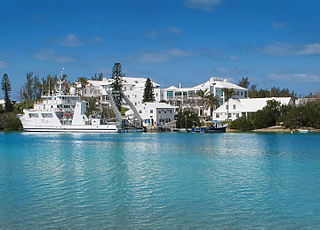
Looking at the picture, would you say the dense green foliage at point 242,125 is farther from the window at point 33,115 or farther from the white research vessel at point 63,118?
the window at point 33,115

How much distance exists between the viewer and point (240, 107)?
243 ft

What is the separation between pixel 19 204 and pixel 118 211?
4.30 meters

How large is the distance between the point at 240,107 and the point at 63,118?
34.4 m

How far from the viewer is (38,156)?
31.0m

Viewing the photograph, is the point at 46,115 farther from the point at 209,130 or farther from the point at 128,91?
the point at 128,91

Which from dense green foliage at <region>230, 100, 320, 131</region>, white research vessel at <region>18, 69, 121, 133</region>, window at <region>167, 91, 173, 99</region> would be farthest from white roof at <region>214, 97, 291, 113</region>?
white research vessel at <region>18, 69, 121, 133</region>

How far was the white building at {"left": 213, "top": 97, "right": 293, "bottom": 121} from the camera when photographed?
72812 mm

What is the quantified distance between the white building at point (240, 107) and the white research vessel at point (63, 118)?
21.3m

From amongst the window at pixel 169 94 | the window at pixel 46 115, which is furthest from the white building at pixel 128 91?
the window at pixel 46 115

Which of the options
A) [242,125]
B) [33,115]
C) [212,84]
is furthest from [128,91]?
[242,125]

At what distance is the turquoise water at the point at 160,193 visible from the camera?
13086 mm

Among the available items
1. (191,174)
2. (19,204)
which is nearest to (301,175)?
(191,174)

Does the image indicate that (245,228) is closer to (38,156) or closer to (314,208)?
(314,208)

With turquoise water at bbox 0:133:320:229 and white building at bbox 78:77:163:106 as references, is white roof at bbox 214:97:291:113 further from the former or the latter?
turquoise water at bbox 0:133:320:229
